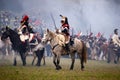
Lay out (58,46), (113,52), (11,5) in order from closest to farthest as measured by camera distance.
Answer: (58,46)
(113,52)
(11,5)

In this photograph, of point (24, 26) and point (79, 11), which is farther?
point (79, 11)

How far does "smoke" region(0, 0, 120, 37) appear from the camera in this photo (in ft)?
66.9

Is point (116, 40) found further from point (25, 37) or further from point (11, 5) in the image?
point (11, 5)

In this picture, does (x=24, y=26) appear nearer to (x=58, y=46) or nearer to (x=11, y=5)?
(x=58, y=46)

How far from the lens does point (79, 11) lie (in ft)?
72.1

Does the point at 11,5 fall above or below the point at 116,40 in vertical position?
above

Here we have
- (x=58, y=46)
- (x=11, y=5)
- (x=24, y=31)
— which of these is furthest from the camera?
(x=11, y=5)

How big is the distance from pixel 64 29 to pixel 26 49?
2.14 m

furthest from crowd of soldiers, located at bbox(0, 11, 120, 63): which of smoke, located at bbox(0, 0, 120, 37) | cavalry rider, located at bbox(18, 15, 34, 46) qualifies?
cavalry rider, located at bbox(18, 15, 34, 46)

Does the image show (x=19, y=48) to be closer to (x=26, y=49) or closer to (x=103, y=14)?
(x=26, y=49)

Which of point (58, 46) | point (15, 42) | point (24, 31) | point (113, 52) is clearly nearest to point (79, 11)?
point (113, 52)

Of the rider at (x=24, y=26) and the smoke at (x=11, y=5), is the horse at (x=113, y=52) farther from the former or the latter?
the smoke at (x=11, y=5)

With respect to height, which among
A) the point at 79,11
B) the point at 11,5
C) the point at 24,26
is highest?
the point at 11,5

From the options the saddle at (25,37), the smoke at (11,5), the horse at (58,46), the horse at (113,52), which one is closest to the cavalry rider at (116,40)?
the horse at (113,52)
